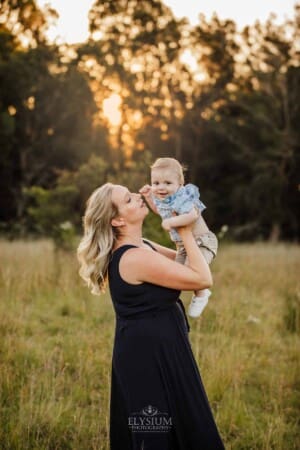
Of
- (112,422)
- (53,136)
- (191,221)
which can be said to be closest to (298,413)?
(112,422)

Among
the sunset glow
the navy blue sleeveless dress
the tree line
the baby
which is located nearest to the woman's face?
the baby

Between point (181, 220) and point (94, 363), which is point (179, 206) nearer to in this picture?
point (181, 220)

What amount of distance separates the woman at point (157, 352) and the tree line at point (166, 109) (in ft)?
67.4

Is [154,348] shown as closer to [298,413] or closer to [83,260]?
[83,260]

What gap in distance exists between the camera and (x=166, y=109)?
28406mm

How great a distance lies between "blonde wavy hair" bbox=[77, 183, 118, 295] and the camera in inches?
113

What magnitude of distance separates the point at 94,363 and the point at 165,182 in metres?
2.31

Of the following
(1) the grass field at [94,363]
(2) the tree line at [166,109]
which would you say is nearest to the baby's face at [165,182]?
(1) the grass field at [94,363]

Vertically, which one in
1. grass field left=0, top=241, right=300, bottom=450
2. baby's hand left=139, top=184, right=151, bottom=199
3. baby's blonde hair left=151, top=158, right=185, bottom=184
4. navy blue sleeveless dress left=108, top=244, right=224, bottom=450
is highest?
baby's blonde hair left=151, top=158, right=185, bottom=184

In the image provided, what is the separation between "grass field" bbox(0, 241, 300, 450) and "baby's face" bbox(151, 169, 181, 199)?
1784 millimetres

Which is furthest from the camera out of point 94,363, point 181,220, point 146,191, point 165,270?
point 94,363

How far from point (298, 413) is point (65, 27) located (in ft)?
79.2

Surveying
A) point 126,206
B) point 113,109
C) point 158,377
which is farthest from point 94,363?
point 113,109

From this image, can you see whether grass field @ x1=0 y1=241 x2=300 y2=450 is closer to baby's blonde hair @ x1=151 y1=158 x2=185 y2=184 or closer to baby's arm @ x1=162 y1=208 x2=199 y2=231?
baby's arm @ x1=162 y1=208 x2=199 y2=231
